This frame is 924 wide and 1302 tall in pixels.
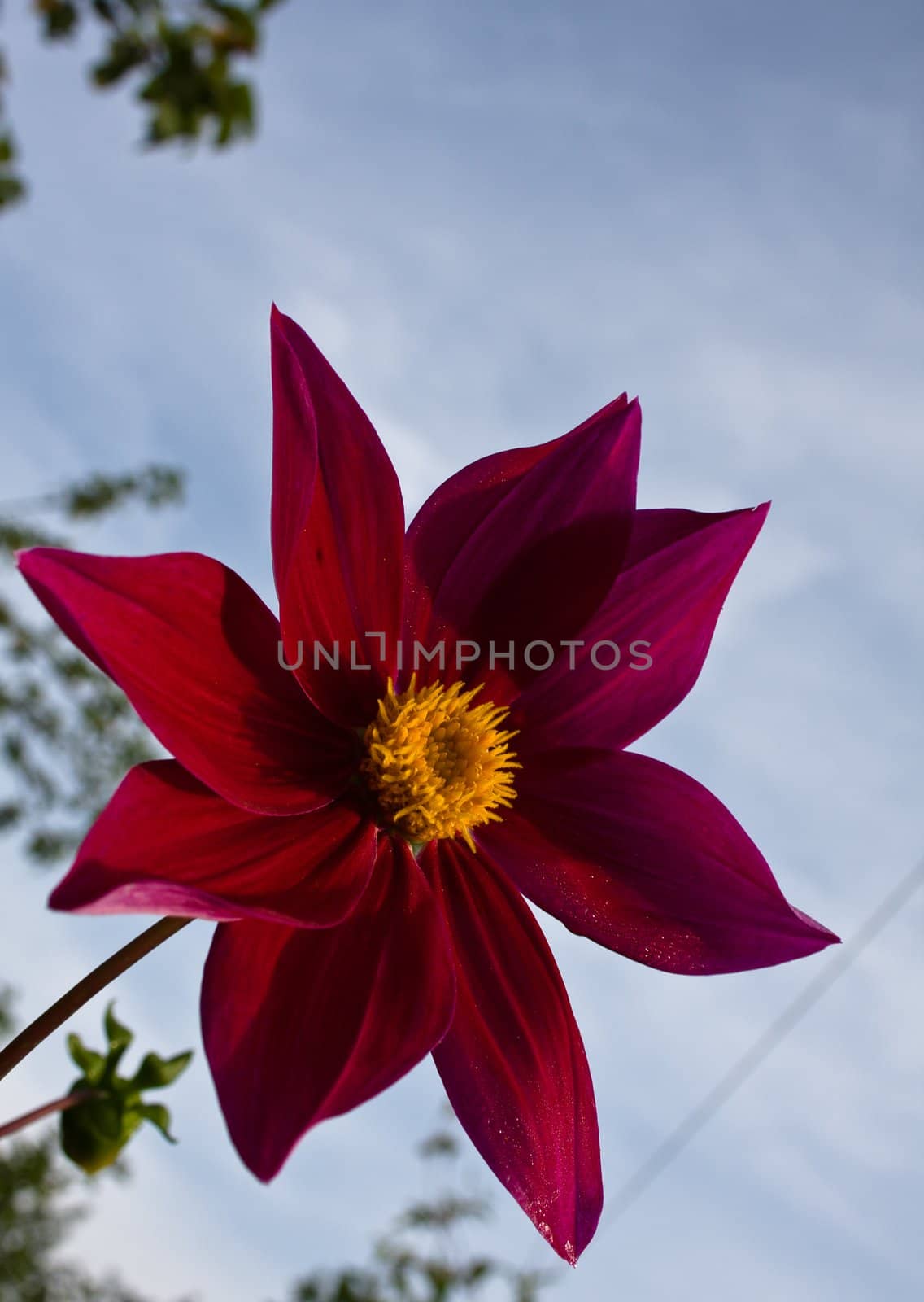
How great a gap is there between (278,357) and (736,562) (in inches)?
15.7

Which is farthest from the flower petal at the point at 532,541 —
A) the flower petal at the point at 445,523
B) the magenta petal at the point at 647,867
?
the magenta petal at the point at 647,867

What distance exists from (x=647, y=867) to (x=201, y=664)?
364 millimetres

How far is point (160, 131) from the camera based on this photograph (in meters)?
1.65

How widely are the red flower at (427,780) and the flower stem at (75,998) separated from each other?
0.03 m

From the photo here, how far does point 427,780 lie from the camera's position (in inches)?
35.1

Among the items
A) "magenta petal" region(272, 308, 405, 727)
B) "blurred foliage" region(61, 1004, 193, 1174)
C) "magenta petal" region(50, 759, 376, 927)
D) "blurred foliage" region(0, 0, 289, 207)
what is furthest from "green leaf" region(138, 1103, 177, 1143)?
"blurred foliage" region(0, 0, 289, 207)

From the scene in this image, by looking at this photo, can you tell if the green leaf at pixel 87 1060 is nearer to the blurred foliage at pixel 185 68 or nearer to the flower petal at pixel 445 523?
the flower petal at pixel 445 523

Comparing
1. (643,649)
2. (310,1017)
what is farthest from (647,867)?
(310,1017)

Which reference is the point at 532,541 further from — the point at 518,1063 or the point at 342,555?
the point at 518,1063

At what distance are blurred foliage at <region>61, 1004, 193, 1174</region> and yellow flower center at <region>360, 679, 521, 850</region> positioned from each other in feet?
0.77

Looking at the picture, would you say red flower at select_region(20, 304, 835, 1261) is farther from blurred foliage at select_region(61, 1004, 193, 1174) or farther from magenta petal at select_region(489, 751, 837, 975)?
blurred foliage at select_region(61, 1004, 193, 1174)

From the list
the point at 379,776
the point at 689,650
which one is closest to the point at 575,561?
the point at 689,650

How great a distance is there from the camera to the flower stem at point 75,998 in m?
0.57

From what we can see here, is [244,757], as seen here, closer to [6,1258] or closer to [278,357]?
[278,357]
